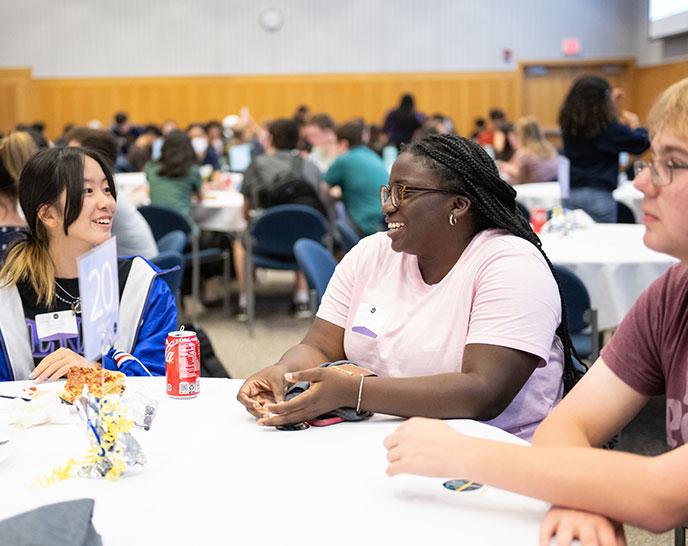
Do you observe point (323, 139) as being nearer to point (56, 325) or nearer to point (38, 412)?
point (56, 325)

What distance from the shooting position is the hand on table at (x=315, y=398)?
173 cm

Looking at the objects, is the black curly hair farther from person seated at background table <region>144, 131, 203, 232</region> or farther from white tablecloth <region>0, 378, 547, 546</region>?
white tablecloth <region>0, 378, 547, 546</region>

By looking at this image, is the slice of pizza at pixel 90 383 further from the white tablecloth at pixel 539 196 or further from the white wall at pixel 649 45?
the white wall at pixel 649 45

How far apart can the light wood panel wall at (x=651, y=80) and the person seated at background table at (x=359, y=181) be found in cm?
747

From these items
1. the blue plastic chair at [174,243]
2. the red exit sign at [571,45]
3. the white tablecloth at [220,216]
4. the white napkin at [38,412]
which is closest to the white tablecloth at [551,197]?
the white tablecloth at [220,216]

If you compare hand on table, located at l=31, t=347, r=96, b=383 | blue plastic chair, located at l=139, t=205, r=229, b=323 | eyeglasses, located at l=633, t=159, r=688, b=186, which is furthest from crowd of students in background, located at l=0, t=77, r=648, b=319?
eyeglasses, located at l=633, t=159, r=688, b=186

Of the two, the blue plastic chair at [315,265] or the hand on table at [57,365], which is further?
the blue plastic chair at [315,265]

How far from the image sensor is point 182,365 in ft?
6.38

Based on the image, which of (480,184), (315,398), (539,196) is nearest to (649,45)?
(539,196)

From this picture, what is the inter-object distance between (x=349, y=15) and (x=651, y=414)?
11991 mm

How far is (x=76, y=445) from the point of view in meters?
1.67

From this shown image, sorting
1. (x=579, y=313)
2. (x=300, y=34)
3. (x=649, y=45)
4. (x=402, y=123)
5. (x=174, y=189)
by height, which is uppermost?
(x=300, y=34)

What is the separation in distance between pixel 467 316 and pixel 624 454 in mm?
754

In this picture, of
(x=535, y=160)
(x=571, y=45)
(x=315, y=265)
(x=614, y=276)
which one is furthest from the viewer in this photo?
(x=571, y=45)
